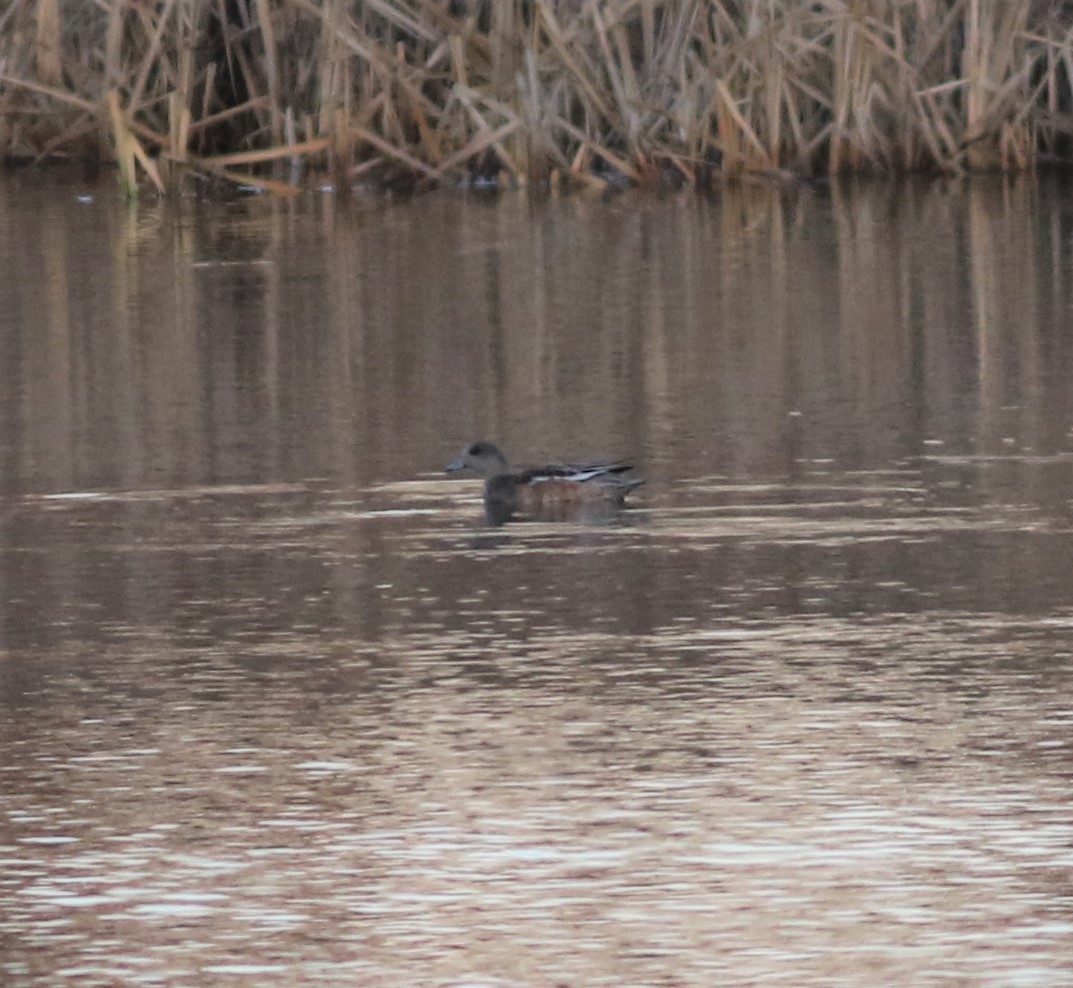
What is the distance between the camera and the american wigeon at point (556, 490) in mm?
9078

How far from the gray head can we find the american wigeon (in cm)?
4

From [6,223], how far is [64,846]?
47.7 ft

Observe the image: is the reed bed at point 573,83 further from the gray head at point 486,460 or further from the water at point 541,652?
the gray head at point 486,460

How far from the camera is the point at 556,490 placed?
361 inches

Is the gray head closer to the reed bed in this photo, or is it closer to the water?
the water

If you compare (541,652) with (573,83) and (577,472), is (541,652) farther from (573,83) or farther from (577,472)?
(573,83)

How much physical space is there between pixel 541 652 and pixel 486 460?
2.35 m

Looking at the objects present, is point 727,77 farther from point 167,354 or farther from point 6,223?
point 167,354

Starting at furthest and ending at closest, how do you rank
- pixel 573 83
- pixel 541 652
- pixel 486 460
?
1. pixel 573 83
2. pixel 486 460
3. pixel 541 652

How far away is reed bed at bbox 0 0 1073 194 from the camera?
67.9 ft

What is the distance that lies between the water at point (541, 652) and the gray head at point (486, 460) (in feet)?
0.53

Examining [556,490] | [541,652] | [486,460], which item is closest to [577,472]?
[556,490]

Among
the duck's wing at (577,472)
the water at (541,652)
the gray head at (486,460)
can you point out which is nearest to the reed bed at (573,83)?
the water at (541,652)

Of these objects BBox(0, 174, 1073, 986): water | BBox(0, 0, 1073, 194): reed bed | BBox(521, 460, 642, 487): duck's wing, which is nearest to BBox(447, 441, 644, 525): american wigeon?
BBox(521, 460, 642, 487): duck's wing
